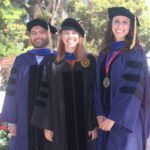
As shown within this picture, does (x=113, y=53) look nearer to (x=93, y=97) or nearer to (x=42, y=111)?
(x=93, y=97)

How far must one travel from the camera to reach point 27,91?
10.9 ft

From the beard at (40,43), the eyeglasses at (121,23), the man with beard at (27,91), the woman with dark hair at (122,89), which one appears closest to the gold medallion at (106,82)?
the woman with dark hair at (122,89)

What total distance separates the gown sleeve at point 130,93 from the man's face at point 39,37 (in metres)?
1.10

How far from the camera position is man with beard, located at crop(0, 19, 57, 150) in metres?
3.33

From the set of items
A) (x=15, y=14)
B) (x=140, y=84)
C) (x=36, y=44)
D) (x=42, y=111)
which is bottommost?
(x=42, y=111)

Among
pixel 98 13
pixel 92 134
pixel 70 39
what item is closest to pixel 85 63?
pixel 70 39

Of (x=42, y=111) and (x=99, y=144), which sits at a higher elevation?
(x=42, y=111)

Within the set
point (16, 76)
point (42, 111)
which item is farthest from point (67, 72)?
point (16, 76)

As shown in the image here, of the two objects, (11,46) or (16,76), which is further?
(11,46)

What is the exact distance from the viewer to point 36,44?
3.46 meters

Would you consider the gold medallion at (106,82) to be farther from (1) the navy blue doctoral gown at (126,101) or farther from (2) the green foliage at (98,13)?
(2) the green foliage at (98,13)

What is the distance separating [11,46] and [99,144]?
12.4 ft

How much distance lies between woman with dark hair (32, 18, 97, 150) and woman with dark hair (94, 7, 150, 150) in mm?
116

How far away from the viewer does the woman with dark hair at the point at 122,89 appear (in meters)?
2.79
